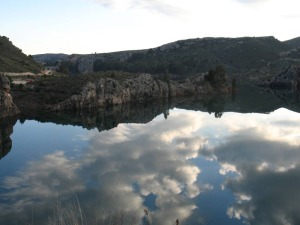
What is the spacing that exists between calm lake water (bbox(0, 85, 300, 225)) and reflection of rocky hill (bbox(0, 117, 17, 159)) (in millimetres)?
258

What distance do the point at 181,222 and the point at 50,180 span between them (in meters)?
16.0

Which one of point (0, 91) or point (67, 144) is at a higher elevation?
point (0, 91)

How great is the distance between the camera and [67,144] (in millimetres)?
54062

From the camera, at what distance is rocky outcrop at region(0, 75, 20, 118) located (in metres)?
74.1

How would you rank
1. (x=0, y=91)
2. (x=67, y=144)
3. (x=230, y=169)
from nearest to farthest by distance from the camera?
1. (x=230, y=169)
2. (x=67, y=144)
3. (x=0, y=91)

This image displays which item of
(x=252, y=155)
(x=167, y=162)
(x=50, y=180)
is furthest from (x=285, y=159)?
(x=50, y=180)

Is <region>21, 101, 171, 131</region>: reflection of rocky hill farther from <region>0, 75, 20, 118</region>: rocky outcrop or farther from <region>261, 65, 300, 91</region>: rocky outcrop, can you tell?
<region>261, 65, 300, 91</region>: rocky outcrop

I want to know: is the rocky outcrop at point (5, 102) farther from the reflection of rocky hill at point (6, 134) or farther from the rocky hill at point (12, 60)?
the rocky hill at point (12, 60)

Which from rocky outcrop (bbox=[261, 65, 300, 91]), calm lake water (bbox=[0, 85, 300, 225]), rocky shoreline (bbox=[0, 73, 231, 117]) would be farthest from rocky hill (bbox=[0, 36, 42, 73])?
rocky outcrop (bbox=[261, 65, 300, 91])

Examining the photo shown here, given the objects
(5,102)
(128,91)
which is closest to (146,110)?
(128,91)

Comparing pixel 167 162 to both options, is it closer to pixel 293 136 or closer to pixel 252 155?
pixel 252 155

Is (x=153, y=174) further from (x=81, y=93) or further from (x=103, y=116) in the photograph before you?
(x=81, y=93)

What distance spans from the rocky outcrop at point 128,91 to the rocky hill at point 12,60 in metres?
44.7

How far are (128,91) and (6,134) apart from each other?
51.5 metres
